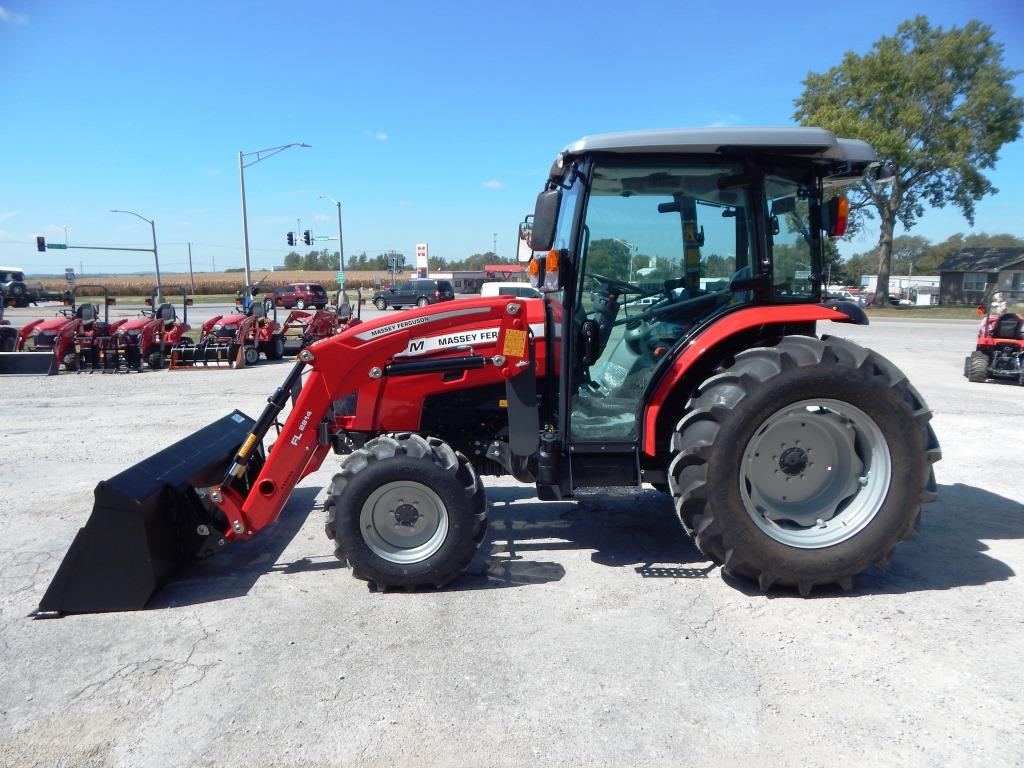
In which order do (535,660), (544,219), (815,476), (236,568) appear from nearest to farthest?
(535,660), (544,219), (815,476), (236,568)

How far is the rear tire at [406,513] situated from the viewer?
3631 millimetres

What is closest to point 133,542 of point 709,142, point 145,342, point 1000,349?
point 709,142

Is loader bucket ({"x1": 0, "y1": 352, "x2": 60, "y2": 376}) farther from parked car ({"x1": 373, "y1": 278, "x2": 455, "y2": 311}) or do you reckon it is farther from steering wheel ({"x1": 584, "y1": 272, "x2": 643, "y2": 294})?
parked car ({"x1": 373, "y1": 278, "x2": 455, "y2": 311})

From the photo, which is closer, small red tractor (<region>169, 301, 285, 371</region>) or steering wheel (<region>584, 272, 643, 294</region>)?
steering wheel (<region>584, 272, 643, 294</region>)

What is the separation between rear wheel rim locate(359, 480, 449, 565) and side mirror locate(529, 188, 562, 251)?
1.42 meters

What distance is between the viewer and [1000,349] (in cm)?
1112

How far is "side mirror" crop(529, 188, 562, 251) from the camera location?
134 inches

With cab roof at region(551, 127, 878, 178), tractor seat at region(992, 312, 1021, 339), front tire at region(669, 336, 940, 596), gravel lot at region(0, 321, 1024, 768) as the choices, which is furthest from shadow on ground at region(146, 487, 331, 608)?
tractor seat at region(992, 312, 1021, 339)

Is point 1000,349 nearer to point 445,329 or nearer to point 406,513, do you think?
point 445,329

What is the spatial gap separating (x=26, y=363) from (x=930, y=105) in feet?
133

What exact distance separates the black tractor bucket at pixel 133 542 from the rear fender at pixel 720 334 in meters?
2.50

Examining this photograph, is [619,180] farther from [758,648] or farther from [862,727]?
[862,727]

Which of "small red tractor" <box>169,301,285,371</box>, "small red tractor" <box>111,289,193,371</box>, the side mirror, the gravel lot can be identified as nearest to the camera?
the gravel lot

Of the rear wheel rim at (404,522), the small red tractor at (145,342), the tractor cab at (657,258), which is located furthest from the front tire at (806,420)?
the small red tractor at (145,342)
